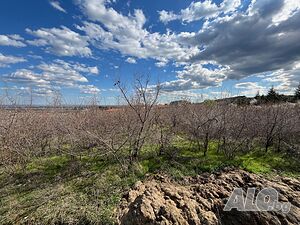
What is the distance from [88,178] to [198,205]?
11.7 feet

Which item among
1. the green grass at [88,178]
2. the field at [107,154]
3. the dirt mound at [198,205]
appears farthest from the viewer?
the field at [107,154]

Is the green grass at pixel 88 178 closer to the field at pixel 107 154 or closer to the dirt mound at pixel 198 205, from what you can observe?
the field at pixel 107 154

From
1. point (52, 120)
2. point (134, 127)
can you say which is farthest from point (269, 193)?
point (52, 120)

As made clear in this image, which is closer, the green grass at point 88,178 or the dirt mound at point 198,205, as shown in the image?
the dirt mound at point 198,205

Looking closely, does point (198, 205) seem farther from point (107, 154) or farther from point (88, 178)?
point (107, 154)

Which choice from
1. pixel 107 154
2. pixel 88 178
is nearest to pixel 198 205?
pixel 88 178

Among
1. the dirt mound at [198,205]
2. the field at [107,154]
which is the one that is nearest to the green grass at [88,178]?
the field at [107,154]

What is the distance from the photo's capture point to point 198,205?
16.0 ft

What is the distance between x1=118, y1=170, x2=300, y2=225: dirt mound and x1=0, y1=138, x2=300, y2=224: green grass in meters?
0.58

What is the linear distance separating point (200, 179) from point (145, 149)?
3.38 meters

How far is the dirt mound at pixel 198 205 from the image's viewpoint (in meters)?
4.45

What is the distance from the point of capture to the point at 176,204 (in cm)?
486

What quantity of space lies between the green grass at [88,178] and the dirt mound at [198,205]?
1.90 feet

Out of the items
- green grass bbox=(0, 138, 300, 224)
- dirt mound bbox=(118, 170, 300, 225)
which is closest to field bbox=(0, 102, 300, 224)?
green grass bbox=(0, 138, 300, 224)
